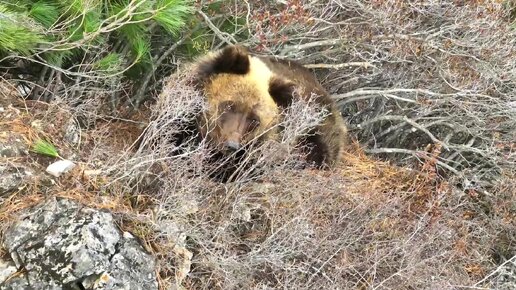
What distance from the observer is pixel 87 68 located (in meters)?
5.27

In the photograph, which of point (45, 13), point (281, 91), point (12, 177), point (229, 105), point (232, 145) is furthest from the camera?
point (281, 91)

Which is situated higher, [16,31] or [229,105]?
[16,31]

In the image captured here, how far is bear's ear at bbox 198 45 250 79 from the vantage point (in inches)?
200

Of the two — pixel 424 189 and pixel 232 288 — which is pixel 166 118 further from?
pixel 424 189

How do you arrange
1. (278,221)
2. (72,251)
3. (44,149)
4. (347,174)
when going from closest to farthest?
(72,251), (44,149), (278,221), (347,174)

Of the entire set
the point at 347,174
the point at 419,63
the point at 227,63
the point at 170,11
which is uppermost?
the point at 170,11

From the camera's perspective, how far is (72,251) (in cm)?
383

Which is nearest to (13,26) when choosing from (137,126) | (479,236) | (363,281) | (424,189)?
(137,126)

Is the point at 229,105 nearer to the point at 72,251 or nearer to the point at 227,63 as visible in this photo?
the point at 227,63

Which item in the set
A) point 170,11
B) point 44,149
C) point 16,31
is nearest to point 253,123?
point 170,11

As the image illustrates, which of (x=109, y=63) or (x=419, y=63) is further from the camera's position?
(x=419, y=63)

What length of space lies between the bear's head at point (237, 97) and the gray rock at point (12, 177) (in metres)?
1.38

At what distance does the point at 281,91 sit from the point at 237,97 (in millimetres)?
351

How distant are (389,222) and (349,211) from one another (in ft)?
1.27
